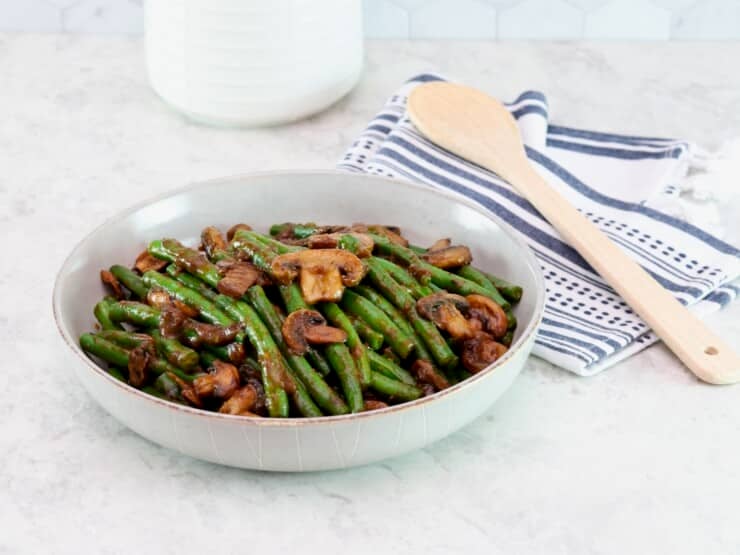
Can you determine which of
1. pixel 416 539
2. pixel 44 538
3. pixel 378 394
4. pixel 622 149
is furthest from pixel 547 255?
pixel 44 538

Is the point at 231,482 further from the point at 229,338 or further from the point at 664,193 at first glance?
the point at 664,193

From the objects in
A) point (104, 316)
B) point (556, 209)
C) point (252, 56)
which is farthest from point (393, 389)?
point (252, 56)

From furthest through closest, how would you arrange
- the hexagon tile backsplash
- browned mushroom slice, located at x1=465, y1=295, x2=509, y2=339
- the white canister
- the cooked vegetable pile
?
the hexagon tile backsplash < the white canister < browned mushroom slice, located at x1=465, y1=295, x2=509, y2=339 < the cooked vegetable pile

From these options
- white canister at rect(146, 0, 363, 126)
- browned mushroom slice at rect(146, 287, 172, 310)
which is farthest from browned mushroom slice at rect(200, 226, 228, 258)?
white canister at rect(146, 0, 363, 126)

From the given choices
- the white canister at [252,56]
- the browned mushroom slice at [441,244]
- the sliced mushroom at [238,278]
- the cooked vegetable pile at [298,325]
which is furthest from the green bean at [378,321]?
the white canister at [252,56]

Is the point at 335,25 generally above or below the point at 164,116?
above

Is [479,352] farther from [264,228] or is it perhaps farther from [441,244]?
[264,228]

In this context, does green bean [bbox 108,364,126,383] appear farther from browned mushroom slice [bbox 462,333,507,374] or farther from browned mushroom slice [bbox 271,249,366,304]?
browned mushroom slice [bbox 462,333,507,374]

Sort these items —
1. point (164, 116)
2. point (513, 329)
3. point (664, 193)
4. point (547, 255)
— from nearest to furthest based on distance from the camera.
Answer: point (513, 329) < point (547, 255) < point (664, 193) < point (164, 116)
